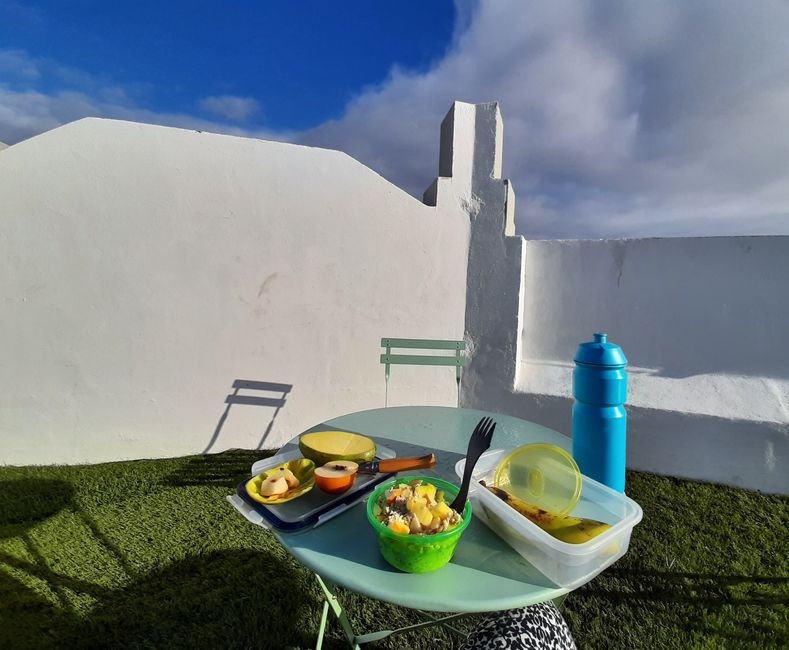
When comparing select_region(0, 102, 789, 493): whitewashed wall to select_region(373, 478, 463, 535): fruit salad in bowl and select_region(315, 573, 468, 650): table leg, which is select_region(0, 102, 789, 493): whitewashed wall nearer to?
select_region(315, 573, 468, 650): table leg

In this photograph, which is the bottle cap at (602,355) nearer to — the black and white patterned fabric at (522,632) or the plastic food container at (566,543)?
the plastic food container at (566,543)

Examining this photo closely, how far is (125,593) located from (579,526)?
95.9 inches

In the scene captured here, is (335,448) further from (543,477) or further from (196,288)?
(196,288)

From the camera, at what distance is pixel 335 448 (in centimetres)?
127

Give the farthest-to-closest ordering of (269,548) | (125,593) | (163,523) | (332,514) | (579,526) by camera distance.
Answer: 1. (163,523)
2. (269,548)
3. (125,593)
4. (332,514)
5. (579,526)

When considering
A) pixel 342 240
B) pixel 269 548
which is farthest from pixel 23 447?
pixel 342 240

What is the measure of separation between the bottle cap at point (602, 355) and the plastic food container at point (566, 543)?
1.10 ft

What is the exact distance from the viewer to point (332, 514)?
0.99 metres

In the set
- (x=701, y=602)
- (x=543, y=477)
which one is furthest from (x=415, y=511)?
(x=701, y=602)

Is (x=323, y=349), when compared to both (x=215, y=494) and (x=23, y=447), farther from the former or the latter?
(x=23, y=447)

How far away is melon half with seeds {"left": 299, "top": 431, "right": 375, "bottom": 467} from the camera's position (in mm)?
1209

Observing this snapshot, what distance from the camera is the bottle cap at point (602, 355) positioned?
1.05 m

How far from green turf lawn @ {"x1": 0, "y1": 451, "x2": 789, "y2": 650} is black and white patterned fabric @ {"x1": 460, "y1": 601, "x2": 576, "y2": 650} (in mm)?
960

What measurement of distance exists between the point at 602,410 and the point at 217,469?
11.3ft
